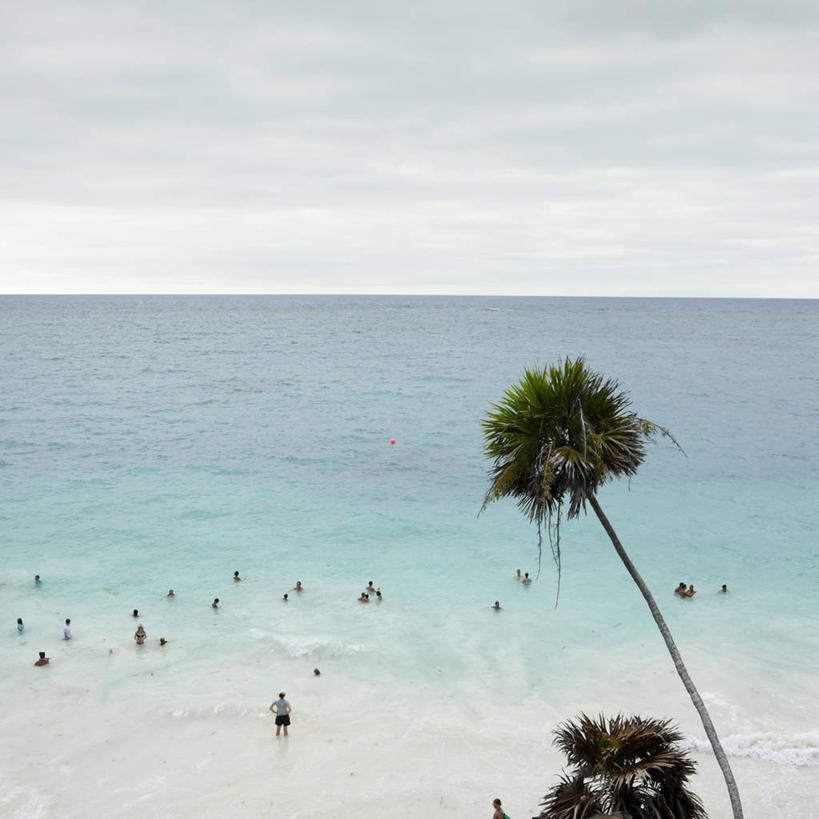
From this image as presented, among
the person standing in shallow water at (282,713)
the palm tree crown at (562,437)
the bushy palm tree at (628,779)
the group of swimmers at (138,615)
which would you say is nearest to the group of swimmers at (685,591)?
the group of swimmers at (138,615)

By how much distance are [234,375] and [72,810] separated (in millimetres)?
81446

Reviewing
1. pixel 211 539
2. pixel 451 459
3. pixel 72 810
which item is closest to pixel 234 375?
pixel 451 459

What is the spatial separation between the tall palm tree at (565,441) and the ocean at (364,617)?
10.1m

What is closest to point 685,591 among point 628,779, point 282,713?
point 282,713

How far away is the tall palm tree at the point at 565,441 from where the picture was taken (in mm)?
10242

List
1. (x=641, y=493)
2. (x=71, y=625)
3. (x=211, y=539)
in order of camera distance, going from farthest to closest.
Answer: (x=641, y=493) < (x=211, y=539) < (x=71, y=625)

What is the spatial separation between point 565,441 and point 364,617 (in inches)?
715

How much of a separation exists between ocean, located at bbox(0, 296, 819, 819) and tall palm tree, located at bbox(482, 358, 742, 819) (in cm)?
1009

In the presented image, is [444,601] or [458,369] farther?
[458,369]

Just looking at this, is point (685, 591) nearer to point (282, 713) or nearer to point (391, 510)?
point (391, 510)

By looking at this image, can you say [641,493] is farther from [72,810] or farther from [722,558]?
[72,810]

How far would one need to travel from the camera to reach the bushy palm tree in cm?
921

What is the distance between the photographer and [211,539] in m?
34.7

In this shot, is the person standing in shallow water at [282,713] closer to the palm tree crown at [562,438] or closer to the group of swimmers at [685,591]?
the palm tree crown at [562,438]
